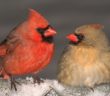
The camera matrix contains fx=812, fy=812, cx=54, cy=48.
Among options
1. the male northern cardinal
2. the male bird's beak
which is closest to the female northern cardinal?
the male bird's beak

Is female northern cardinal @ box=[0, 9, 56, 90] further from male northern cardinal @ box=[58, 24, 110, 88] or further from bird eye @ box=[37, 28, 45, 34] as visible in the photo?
male northern cardinal @ box=[58, 24, 110, 88]

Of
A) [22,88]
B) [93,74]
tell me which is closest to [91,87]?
[93,74]

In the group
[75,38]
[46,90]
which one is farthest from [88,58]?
[46,90]

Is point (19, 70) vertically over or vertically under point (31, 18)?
under

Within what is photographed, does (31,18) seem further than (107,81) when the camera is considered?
No

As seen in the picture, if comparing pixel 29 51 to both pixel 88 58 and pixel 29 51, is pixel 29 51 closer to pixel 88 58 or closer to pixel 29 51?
pixel 29 51

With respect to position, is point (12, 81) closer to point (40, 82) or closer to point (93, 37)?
point (40, 82)
